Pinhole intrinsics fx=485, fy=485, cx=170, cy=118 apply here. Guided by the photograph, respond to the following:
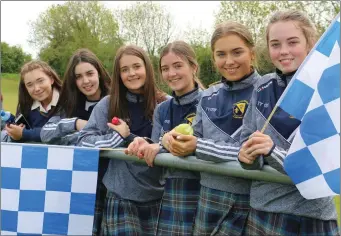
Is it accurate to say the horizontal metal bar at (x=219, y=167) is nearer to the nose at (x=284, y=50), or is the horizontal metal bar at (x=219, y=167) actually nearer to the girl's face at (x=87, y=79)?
the nose at (x=284, y=50)

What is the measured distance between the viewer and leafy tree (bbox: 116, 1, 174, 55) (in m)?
37.0

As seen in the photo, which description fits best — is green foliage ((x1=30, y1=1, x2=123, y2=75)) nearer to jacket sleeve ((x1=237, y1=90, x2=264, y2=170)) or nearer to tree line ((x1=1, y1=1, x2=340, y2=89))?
tree line ((x1=1, y1=1, x2=340, y2=89))

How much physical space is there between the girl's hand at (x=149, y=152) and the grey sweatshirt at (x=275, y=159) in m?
0.48

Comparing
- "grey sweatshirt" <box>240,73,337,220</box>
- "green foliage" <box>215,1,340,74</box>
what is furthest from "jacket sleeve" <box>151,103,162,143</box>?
"green foliage" <box>215,1,340,74</box>

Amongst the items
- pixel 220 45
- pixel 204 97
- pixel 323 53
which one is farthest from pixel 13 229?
pixel 323 53

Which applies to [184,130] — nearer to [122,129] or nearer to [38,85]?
[122,129]

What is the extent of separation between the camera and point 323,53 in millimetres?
2018

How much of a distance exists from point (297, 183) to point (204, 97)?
2.80ft

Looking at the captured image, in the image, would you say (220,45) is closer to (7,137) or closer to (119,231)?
(119,231)

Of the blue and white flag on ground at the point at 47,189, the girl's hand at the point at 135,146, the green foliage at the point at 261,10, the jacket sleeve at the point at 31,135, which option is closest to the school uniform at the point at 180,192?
the girl's hand at the point at 135,146

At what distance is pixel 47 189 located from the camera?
9.55ft

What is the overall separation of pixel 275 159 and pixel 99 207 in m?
1.56

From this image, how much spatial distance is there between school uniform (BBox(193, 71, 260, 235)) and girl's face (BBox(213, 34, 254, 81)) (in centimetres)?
4

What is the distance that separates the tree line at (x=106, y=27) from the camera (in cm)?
2966
